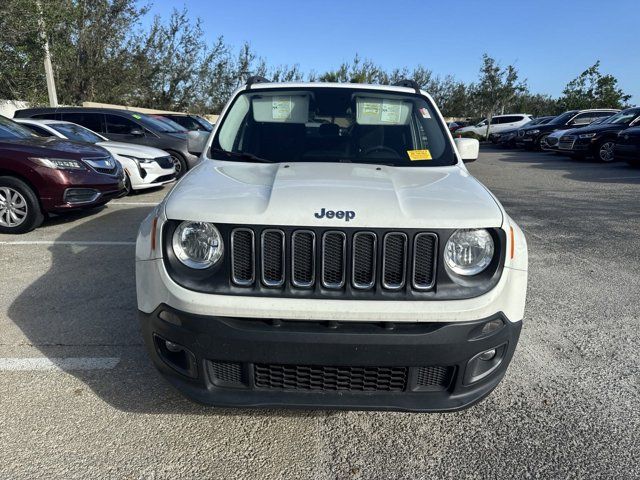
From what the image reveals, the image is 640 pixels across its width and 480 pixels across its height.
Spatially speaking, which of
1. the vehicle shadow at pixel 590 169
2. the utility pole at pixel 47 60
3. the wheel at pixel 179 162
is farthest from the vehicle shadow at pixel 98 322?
the utility pole at pixel 47 60

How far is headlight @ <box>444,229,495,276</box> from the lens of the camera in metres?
2.26

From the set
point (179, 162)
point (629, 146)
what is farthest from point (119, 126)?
point (629, 146)

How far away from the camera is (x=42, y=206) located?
21.1ft

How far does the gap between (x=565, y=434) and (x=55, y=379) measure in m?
2.95

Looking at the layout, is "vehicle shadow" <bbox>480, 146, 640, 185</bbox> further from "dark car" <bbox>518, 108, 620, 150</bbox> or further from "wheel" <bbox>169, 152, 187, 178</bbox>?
"wheel" <bbox>169, 152, 187, 178</bbox>

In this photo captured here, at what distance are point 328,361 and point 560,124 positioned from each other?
22.7m

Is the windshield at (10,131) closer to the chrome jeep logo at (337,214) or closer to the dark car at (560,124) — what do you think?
the chrome jeep logo at (337,214)

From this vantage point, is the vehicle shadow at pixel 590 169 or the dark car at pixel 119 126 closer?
the dark car at pixel 119 126

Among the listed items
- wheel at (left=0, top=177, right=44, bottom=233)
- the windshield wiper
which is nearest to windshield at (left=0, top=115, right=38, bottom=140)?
wheel at (left=0, top=177, right=44, bottom=233)

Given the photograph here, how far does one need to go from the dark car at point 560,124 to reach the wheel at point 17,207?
19996 mm

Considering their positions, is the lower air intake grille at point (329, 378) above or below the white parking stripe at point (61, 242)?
above

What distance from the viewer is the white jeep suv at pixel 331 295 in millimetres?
2139

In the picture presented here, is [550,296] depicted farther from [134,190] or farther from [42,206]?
[134,190]

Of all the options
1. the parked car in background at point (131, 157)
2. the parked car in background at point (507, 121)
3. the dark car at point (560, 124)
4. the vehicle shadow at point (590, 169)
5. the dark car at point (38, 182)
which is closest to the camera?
the dark car at point (38, 182)
